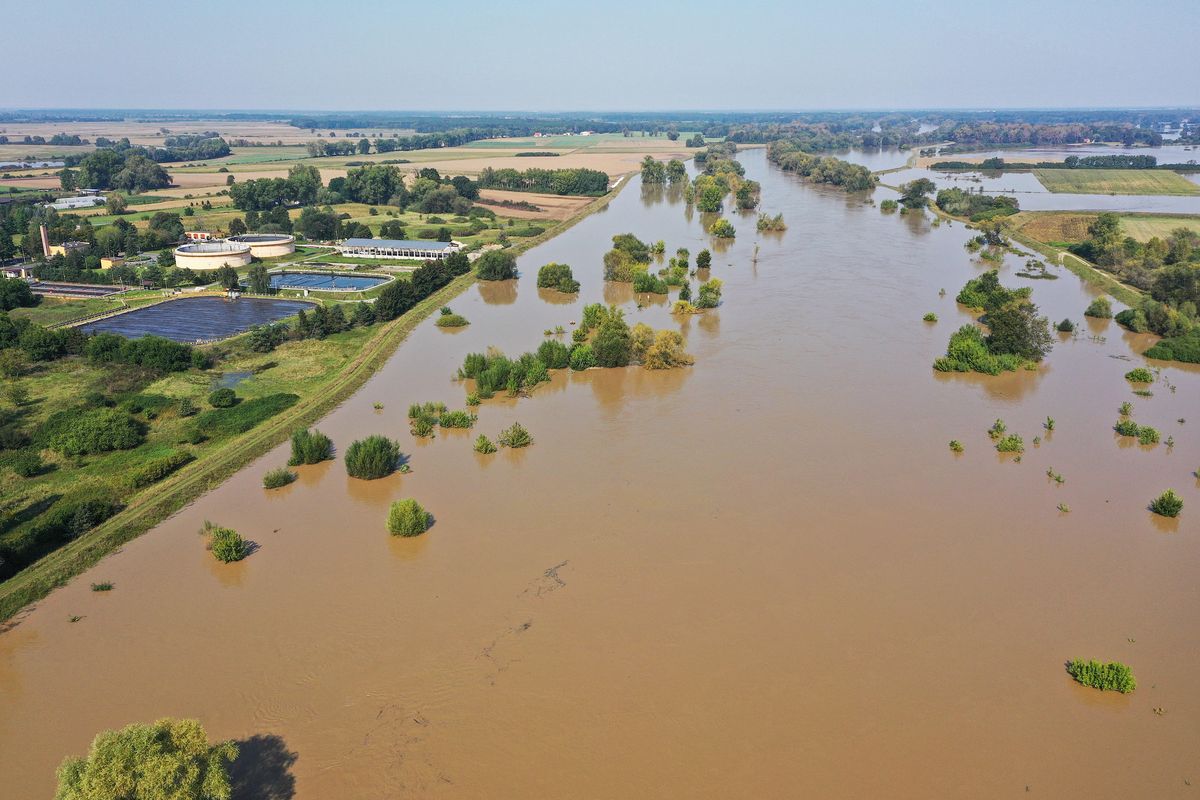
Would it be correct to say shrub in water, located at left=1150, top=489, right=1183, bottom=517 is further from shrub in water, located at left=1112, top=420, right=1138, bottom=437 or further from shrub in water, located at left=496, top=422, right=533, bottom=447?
shrub in water, located at left=496, top=422, right=533, bottom=447

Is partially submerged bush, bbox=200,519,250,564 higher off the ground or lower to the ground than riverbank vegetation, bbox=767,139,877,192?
lower

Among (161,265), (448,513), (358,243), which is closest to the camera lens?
(448,513)

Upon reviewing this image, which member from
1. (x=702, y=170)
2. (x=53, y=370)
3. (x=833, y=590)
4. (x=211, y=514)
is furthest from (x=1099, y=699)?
(x=702, y=170)

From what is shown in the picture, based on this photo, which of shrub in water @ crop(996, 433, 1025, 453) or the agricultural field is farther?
the agricultural field

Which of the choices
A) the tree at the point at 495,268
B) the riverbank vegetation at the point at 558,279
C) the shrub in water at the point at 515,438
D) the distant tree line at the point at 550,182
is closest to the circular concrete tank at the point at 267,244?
the tree at the point at 495,268

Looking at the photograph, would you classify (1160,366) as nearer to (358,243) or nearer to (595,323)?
(595,323)

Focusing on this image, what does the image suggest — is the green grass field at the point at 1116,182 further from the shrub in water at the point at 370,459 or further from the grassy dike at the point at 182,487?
the shrub in water at the point at 370,459

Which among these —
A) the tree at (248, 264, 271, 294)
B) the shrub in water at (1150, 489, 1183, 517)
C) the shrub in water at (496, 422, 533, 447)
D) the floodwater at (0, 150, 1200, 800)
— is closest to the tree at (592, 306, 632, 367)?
the floodwater at (0, 150, 1200, 800)
